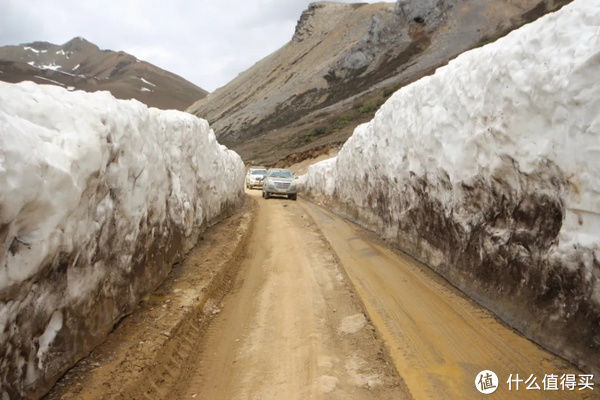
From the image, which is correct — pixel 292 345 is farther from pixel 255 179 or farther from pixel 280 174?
pixel 255 179

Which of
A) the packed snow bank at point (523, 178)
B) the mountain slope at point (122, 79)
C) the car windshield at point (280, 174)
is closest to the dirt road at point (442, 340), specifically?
the packed snow bank at point (523, 178)

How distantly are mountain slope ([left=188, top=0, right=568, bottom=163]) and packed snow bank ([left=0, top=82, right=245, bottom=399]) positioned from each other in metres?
37.4

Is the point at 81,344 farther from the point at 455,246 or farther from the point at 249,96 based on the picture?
the point at 249,96

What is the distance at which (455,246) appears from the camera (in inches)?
284

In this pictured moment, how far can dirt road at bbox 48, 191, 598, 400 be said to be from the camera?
413 cm

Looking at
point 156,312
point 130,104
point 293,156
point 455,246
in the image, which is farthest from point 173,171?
point 293,156

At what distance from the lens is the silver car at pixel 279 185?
23.2m

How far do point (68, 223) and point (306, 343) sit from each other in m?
2.81

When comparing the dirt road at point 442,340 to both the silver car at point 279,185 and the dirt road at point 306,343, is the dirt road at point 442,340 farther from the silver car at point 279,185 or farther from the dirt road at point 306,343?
the silver car at point 279,185

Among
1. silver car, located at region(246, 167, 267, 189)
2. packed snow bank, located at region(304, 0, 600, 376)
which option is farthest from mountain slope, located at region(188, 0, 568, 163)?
packed snow bank, located at region(304, 0, 600, 376)

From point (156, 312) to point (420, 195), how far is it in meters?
5.48

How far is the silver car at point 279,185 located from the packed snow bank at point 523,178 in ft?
47.1

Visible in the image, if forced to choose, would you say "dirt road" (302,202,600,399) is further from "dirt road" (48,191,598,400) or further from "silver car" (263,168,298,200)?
"silver car" (263,168,298,200)

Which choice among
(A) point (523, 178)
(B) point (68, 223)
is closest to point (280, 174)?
(A) point (523, 178)
